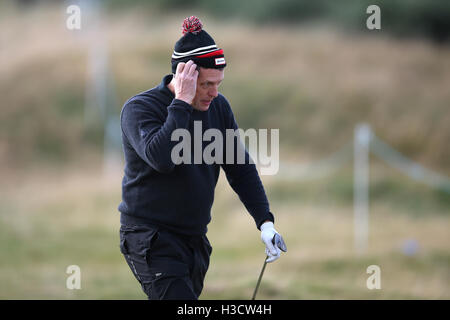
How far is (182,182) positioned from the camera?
3.73 meters

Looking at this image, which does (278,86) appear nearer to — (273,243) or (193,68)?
(273,243)

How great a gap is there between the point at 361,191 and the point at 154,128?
8976mm

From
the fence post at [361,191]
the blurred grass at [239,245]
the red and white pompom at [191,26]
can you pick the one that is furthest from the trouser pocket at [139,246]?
the fence post at [361,191]

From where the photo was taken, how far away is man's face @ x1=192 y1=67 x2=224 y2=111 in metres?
3.74

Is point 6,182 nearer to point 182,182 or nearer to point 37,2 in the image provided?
point 182,182

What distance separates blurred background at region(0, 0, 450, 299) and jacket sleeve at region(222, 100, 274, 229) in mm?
2463

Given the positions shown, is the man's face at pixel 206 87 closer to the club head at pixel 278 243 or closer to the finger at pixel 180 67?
the finger at pixel 180 67

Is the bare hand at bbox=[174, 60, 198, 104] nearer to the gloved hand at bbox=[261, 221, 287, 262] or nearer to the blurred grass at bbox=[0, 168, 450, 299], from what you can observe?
the gloved hand at bbox=[261, 221, 287, 262]

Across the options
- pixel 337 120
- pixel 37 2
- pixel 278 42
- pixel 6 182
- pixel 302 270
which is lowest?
pixel 302 270

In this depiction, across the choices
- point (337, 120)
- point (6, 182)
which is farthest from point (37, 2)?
point (337, 120)

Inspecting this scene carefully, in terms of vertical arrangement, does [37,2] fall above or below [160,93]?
above

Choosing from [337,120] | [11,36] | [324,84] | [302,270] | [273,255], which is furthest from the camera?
[11,36]

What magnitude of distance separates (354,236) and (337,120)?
518cm

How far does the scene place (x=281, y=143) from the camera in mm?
14922
